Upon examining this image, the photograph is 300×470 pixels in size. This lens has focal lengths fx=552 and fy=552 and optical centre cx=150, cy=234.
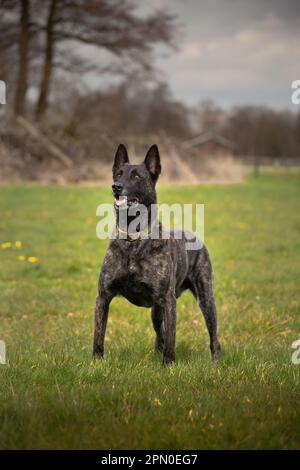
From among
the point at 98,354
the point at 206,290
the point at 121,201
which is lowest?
the point at 98,354

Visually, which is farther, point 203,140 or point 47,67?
point 203,140

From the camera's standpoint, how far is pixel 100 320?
17.0ft

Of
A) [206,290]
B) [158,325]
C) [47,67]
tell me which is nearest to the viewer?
[158,325]

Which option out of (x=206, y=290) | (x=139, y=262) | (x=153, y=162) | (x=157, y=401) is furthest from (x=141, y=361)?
(x=153, y=162)

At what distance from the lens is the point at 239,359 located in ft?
17.7

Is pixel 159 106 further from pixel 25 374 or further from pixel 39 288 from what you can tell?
pixel 25 374

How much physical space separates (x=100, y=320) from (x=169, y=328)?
651 millimetres

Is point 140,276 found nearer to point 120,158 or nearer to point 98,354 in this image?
point 98,354

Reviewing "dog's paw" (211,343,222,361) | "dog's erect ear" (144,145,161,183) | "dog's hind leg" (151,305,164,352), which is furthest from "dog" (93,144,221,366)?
"dog's paw" (211,343,222,361)

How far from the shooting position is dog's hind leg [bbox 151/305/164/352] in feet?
18.4

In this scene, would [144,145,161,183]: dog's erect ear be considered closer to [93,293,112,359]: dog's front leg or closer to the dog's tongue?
the dog's tongue

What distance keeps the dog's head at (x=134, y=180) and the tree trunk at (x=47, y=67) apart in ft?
89.8

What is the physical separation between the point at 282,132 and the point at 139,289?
7026 cm
